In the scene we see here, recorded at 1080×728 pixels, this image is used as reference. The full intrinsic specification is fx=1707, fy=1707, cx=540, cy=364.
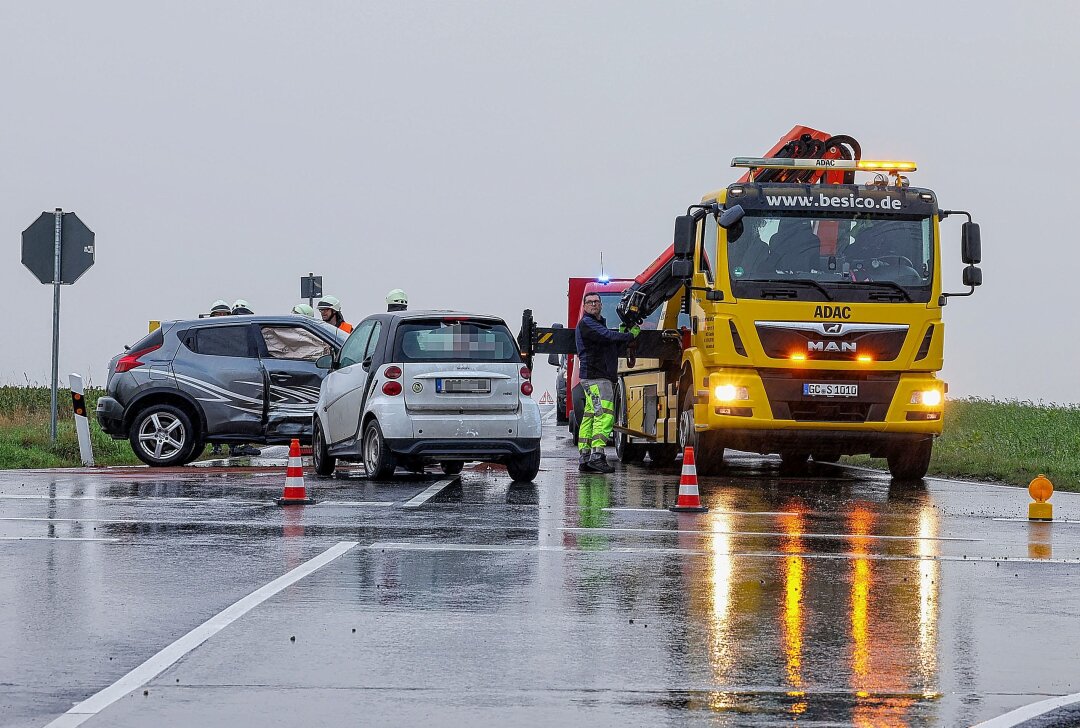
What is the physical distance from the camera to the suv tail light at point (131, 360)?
1997 cm

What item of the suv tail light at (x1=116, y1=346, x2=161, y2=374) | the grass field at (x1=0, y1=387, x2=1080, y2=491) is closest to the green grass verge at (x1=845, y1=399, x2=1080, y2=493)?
the grass field at (x1=0, y1=387, x2=1080, y2=491)

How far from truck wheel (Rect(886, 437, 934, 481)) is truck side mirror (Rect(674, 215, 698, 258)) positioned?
3.42 meters

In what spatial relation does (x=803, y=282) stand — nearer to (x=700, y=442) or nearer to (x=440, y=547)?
(x=700, y=442)

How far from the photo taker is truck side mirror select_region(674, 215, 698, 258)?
1831 centimetres

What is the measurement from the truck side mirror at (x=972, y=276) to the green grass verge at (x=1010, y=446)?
246 cm

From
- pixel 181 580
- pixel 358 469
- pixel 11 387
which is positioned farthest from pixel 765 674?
pixel 11 387

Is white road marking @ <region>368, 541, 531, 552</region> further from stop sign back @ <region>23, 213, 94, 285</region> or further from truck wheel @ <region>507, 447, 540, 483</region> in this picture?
stop sign back @ <region>23, 213, 94, 285</region>

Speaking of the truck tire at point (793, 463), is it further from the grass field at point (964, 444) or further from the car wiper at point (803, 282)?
the car wiper at point (803, 282)

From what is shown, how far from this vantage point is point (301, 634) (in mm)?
7883

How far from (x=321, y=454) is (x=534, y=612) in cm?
1038

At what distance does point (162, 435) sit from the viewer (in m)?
20.1

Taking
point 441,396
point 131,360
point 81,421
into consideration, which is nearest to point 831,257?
point 441,396

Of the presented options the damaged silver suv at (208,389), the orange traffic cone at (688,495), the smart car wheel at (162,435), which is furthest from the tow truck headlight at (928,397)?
the smart car wheel at (162,435)

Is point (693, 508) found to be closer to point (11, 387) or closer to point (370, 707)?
point (370, 707)
